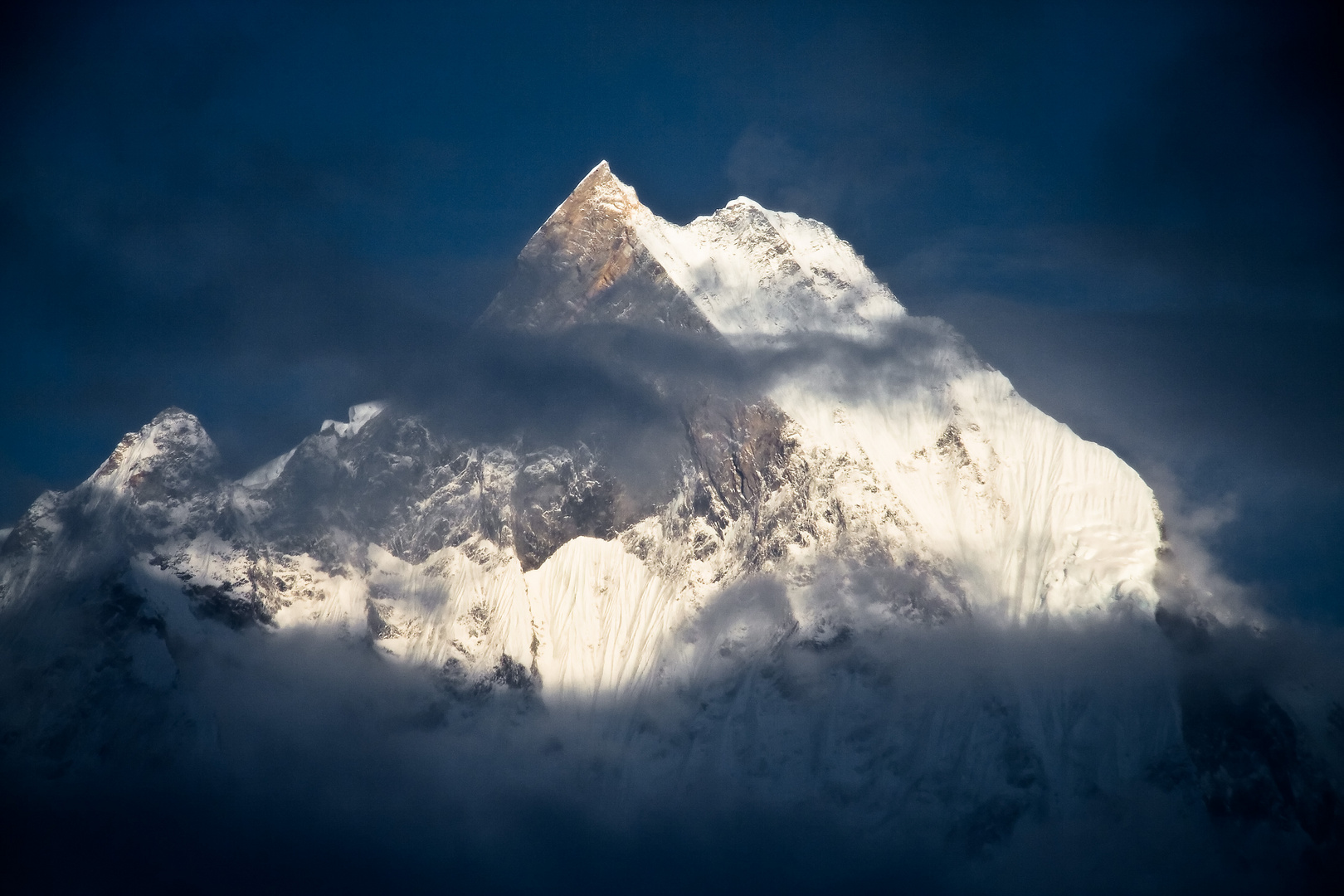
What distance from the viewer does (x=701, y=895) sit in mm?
198875

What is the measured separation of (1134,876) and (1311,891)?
22.1m

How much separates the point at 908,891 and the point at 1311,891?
4836 cm

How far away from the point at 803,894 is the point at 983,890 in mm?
21112

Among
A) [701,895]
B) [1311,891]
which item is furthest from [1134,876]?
[701,895]

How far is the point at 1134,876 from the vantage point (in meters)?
195

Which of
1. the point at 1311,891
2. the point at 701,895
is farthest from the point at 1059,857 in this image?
the point at 701,895

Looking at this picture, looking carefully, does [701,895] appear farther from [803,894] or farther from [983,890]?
[983,890]

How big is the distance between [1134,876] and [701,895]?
5094cm

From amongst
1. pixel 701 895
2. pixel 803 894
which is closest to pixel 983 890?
pixel 803 894

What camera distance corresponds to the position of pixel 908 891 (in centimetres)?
19562

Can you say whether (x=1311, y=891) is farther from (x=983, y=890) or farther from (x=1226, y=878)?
(x=983, y=890)

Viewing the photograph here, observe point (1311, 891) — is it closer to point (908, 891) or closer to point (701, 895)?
point (908, 891)

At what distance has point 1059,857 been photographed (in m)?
199

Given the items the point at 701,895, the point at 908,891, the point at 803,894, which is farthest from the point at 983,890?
the point at 701,895
